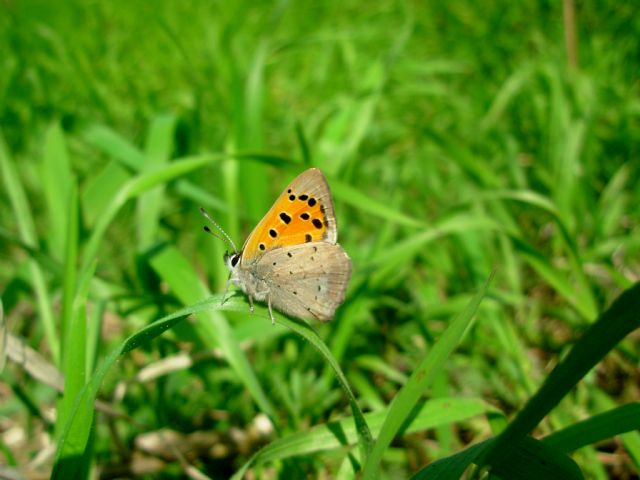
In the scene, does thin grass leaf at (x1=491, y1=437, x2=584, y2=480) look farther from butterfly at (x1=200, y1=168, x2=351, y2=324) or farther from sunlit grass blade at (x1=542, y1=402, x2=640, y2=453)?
butterfly at (x1=200, y1=168, x2=351, y2=324)

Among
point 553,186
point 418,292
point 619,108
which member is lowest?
point 418,292

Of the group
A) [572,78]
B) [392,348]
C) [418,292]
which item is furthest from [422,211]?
[572,78]

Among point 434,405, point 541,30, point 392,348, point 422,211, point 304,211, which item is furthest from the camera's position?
point 541,30

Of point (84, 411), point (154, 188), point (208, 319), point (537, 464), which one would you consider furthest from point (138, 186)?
point (537, 464)

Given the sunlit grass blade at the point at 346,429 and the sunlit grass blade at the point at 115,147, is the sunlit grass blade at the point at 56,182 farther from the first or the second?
the sunlit grass blade at the point at 346,429

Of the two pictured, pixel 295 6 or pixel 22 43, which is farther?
pixel 295 6

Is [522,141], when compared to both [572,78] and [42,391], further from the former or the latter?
[42,391]

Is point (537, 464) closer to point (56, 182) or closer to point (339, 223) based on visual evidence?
point (339, 223)
